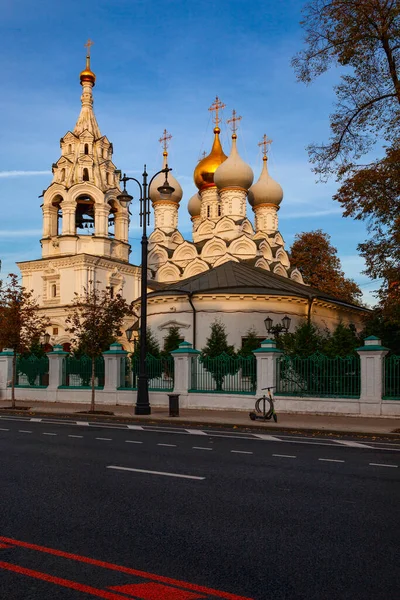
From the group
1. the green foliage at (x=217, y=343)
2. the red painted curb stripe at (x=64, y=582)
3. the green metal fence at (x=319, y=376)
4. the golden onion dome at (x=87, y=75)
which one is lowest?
the red painted curb stripe at (x=64, y=582)

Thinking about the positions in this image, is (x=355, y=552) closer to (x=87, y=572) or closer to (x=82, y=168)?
(x=87, y=572)

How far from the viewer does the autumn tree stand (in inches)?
2213

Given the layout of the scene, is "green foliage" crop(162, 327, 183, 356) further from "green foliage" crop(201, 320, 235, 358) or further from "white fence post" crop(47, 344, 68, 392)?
"white fence post" crop(47, 344, 68, 392)

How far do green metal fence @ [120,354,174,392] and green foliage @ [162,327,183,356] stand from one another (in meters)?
5.40

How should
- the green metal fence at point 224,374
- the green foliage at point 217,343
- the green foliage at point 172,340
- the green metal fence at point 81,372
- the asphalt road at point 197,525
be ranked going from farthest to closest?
1. the green foliage at point 172,340
2. the green foliage at point 217,343
3. the green metal fence at point 81,372
4. the green metal fence at point 224,374
5. the asphalt road at point 197,525

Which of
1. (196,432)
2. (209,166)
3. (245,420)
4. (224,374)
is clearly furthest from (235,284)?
(209,166)

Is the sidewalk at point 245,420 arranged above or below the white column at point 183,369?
below

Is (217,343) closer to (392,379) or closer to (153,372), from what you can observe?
(153,372)

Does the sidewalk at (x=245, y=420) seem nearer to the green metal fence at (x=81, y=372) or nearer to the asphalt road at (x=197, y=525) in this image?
the green metal fence at (x=81, y=372)

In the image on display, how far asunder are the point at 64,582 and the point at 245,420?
45.7 feet

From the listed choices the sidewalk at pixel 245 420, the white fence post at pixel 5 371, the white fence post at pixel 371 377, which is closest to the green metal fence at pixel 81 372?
the sidewalk at pixel 245 420

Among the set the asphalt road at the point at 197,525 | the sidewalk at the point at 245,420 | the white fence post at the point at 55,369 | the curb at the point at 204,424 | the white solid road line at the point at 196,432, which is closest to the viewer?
the asphalt road at the point at 197,525

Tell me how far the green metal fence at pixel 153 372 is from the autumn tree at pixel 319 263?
3333 centimetres

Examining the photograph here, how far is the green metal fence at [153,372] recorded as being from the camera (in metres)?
24.0
